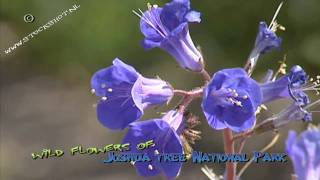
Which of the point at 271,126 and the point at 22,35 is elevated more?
the point at 22,35

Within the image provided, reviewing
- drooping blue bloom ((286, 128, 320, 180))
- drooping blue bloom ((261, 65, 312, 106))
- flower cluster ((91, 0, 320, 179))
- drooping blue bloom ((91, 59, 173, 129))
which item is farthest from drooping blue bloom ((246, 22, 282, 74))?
drooping blue bloom ((286, 128, 320, 180))

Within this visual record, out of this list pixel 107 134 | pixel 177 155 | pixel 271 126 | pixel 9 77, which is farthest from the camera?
pixel 9 77

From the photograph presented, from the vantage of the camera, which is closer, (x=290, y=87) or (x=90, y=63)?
(x=290, y=87)

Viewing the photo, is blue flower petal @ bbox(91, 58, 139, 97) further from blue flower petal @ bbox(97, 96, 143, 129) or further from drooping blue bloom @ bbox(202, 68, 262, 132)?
drooping blue bloom @ bbox(202, 68, 262, 132)

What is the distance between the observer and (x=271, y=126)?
192cm

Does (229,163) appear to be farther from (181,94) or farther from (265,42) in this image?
(265,42)

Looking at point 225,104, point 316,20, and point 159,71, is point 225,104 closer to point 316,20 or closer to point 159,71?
point 316,20

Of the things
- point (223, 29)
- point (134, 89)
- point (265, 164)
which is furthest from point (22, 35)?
point (134, 89)

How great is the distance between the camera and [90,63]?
580 centimetres

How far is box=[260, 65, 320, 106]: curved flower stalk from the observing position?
1846 mm

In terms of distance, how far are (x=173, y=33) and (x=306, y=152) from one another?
51 cm

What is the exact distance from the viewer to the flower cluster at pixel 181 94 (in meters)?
1.76

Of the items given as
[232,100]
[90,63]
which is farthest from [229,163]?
[90,63]

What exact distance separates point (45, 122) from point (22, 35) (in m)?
0.76
